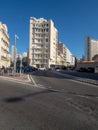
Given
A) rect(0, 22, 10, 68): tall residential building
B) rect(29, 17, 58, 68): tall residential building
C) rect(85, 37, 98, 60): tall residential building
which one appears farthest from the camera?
rect(85, 37, 98, 60): tall residential building

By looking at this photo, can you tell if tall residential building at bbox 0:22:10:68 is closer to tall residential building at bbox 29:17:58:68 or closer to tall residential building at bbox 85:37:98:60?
tall residential building at bbox 29:17:58:68

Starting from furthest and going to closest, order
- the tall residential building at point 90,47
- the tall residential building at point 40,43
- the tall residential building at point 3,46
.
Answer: the tall residential building at point 90,47 → the tall residential building at point 40,43 → the tall residential building at point 3,46

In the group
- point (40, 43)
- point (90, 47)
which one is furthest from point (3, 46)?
point (90, 47)

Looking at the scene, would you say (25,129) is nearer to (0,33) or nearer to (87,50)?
(0,33)

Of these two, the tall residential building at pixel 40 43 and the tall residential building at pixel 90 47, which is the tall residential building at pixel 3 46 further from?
the tall residential building at pixel 90 47

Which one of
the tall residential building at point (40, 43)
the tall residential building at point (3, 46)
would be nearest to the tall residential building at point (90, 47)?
the tall residential building at point (40, 43)

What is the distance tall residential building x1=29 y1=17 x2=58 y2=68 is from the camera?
118219 millimetres

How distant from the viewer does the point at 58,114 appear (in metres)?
7.82

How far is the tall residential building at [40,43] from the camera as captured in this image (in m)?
118

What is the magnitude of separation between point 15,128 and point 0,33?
77.4 m

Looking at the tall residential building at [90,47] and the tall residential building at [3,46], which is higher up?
the tall residential building at [90,47]

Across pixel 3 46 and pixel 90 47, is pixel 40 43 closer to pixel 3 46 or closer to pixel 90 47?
pixel 3 46

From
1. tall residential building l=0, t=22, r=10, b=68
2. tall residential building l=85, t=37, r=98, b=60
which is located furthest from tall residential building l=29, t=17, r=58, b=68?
tall residential building l=85, t=37, r=98, b=60

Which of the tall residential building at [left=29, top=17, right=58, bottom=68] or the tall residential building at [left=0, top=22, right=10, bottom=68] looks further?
the tall residential building at [left=29, top=17, right=58, bottom=68]
